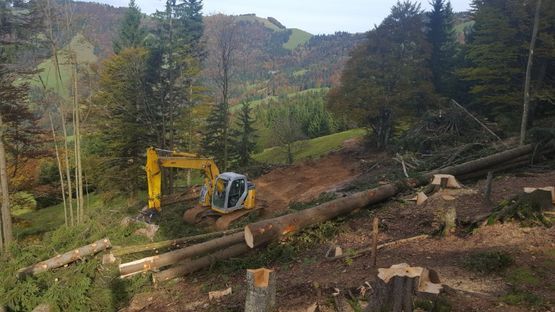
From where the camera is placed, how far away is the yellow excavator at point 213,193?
52.9 feet

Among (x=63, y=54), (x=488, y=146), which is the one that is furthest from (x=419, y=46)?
(x=63, y=54)

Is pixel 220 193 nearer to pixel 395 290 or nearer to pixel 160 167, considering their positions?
pixel 160 167

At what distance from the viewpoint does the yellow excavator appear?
1611 centimetres

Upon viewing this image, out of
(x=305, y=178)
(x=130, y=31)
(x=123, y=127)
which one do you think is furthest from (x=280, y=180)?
(x=130, y=31)

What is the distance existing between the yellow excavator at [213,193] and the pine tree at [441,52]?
21615 millimetres

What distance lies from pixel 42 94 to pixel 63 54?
2645mm

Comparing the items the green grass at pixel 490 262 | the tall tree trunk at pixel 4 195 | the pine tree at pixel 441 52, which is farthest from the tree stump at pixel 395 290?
the pine tree at pixel 441 52

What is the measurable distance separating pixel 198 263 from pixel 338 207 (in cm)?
405

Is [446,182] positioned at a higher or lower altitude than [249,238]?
higher

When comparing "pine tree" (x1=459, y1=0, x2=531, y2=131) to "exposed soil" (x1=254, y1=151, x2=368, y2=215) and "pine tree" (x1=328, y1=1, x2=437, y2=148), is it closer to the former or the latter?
"pine tree" (x1=328, y1=1, x2=437, y2=148)

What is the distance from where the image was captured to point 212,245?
436 inches

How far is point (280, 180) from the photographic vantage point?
2641 cm

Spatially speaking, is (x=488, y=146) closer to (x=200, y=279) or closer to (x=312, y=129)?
(x=200, y=279)

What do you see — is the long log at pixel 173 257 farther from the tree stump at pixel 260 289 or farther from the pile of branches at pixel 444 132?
the pile of branches at pixel 444 132
